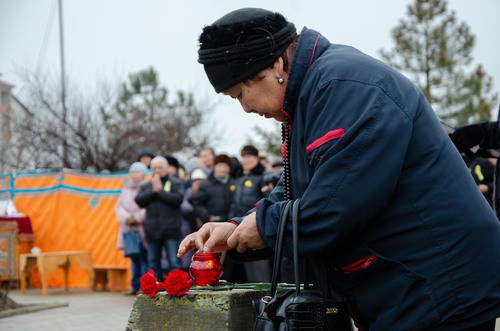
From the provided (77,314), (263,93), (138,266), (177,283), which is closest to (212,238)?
(177,283)

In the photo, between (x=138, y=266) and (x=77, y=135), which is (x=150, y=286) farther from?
(x=77, y=135)

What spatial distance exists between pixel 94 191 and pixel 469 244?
1221 cm

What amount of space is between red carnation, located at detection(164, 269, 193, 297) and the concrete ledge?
0.04 m

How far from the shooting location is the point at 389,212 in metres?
2.38

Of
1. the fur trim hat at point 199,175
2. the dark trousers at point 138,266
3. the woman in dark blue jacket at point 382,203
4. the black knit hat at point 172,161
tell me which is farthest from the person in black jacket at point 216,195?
the woman in dark blue jacket at point 382,203

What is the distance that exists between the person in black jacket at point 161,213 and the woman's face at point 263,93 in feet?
28.0

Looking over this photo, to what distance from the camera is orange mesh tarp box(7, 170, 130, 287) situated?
45.6 feet

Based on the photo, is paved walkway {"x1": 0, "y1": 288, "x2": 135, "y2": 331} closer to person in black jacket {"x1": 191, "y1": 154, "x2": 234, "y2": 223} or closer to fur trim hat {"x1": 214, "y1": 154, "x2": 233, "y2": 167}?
person in black jacket {"x1": 191, "y1": 154, "x2": 234, "y2": 223}

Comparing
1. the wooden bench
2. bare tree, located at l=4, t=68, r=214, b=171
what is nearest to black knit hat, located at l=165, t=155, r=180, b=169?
the wooden bench

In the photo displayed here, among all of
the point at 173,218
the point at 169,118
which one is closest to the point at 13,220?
the point at 173,218

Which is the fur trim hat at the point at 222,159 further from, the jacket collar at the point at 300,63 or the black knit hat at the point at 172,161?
the jacket collar at the point at 300,63

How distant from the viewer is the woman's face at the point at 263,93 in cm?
264

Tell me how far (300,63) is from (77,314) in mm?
7996

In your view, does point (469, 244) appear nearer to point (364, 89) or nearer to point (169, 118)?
point (364, 89)
